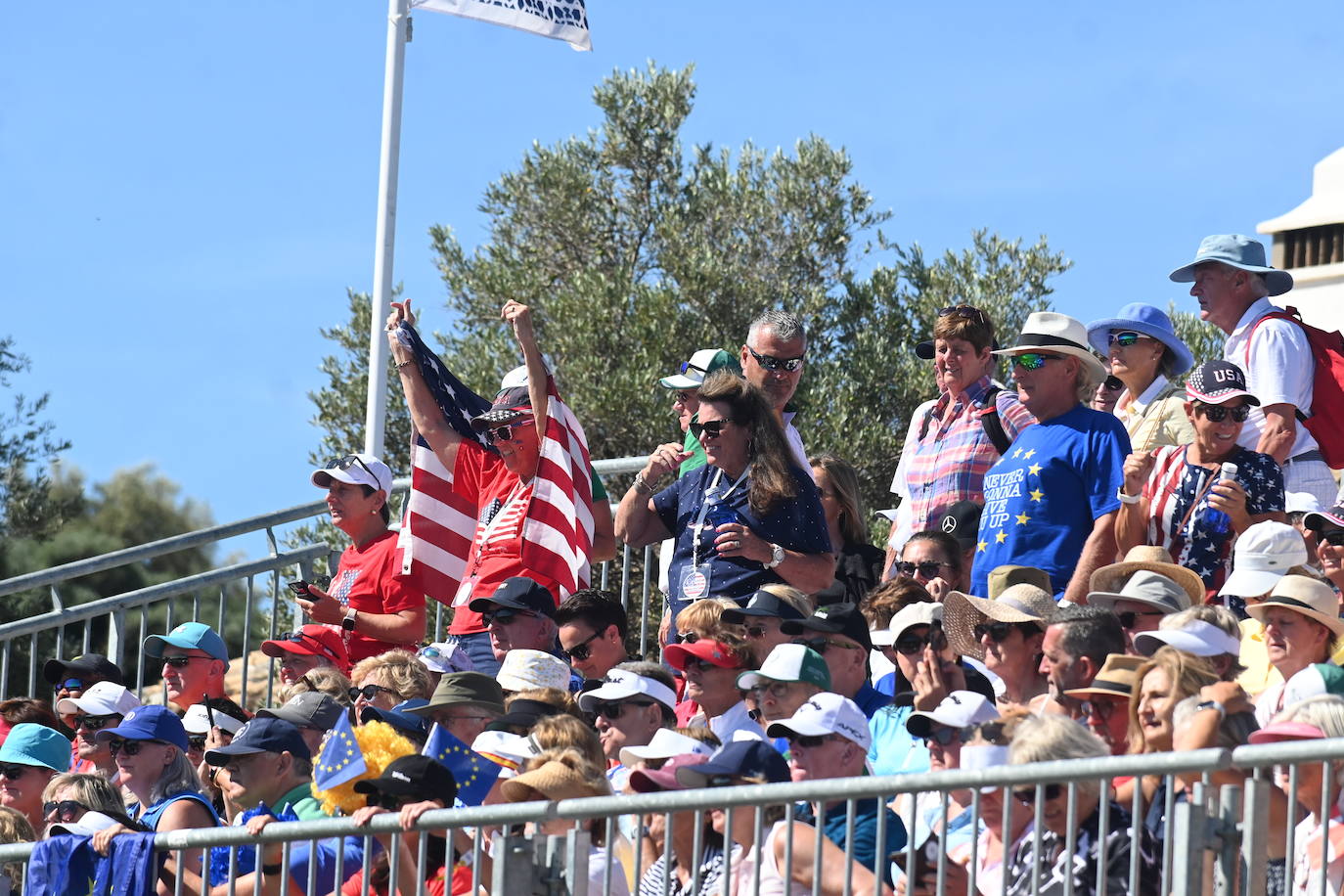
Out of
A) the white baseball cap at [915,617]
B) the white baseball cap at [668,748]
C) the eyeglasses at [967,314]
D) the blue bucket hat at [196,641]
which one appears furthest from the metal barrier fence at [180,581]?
the white baseball cap at [668,748]

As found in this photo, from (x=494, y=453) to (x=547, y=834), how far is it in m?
4.81

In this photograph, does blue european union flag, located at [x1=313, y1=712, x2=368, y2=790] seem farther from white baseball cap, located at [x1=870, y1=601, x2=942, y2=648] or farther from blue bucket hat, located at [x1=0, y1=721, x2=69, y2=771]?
blue bucket hat, located at [x1=0, y1=721, x2=69, y2=771]

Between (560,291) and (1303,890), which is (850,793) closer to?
(1303,890)

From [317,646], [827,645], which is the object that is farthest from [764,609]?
[317,646]

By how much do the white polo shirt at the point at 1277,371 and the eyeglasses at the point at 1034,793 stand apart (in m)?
3.75

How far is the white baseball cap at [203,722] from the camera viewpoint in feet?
30.3

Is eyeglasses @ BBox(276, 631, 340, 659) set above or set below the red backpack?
below

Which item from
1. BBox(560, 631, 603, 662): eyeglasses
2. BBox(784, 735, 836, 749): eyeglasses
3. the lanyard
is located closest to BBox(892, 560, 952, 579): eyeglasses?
the lanyard

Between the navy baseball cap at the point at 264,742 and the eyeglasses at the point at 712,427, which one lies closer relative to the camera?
the navy baseball cap at the point at 264,742

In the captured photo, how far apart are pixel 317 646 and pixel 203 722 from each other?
919mm

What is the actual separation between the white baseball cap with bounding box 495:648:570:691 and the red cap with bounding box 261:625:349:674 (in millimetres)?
1638

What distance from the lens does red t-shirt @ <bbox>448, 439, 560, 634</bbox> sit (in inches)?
387

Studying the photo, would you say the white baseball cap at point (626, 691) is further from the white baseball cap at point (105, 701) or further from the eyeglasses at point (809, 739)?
the white baseball cap at point (105, 701)

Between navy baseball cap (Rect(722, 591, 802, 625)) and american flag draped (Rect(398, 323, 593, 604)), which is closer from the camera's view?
navy baseball cap (Rect(722, 591, 802, 625))
